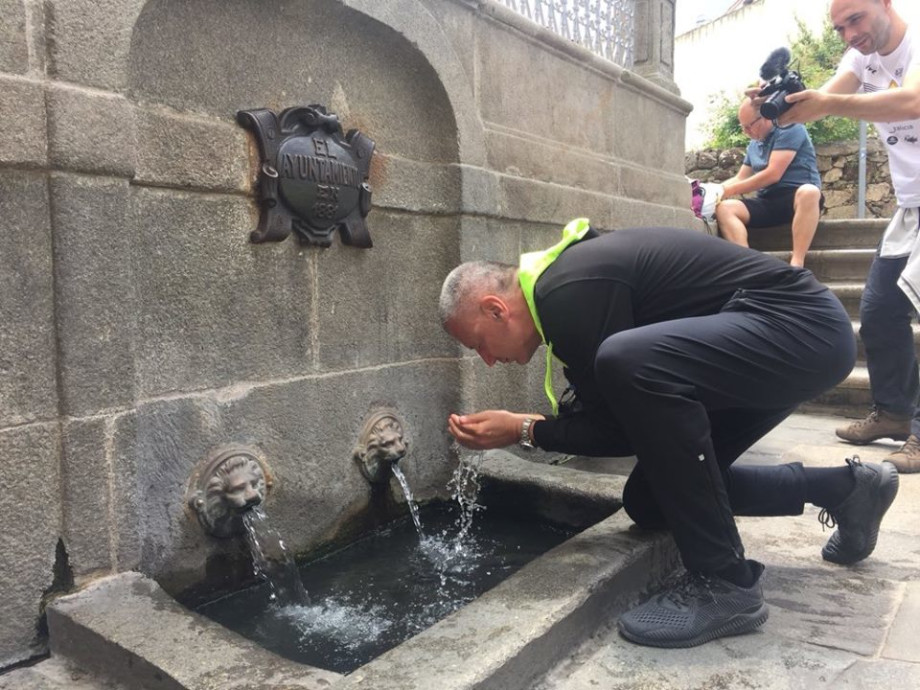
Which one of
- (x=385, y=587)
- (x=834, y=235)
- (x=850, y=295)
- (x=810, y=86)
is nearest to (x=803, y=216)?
(x=850, y=295)

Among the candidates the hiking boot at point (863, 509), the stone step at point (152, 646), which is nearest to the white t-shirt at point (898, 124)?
the hiking boot at point (863, 509)

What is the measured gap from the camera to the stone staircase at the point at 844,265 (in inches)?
206

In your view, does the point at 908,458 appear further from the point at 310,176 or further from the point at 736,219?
the point at 310,176

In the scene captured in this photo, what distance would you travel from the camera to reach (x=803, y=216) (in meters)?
5.82

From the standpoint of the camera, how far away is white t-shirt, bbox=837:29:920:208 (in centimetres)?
352

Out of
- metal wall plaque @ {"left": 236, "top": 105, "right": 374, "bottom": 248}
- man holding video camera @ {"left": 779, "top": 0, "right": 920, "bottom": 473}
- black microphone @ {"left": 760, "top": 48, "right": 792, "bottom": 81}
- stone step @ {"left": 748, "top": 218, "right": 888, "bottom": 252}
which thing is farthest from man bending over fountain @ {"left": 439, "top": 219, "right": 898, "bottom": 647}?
stone step @ {"left": 748, "top": 218, "right": 888, "bottom": 252}

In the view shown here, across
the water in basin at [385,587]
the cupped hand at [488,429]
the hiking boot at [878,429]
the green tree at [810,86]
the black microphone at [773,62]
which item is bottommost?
the water in basin at [385,587]

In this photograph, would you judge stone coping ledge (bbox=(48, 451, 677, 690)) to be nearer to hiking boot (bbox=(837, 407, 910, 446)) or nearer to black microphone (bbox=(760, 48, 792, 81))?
hiking boot (bbox=(837, 407, 910, 446))

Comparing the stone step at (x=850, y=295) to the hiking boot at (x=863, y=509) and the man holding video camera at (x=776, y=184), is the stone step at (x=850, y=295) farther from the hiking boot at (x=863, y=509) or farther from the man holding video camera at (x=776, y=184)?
the hiking boot at (x=863, y=509)

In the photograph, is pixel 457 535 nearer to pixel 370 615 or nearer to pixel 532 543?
pixel 532 543

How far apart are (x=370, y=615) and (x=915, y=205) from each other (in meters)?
3.22

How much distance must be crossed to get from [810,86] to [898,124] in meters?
13.4

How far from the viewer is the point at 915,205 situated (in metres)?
3.71

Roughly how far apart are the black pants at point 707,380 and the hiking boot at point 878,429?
2249 millimetres
